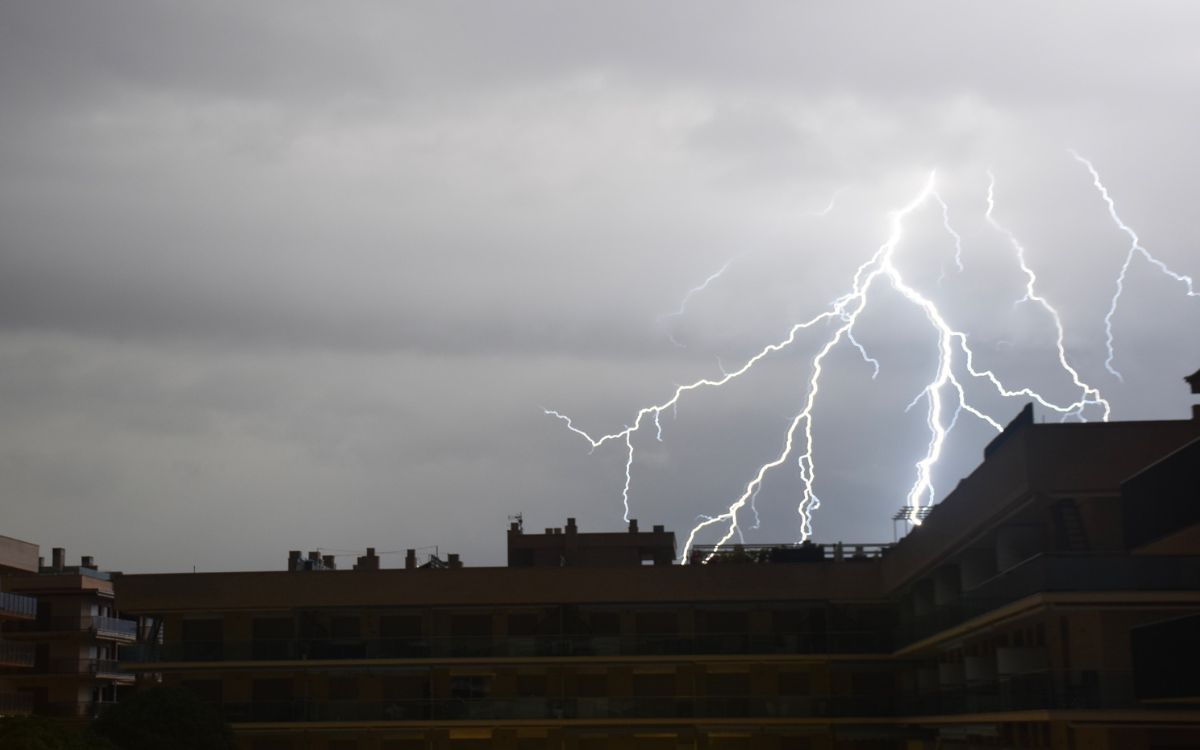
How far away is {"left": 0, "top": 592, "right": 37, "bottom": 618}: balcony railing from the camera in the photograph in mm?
62844

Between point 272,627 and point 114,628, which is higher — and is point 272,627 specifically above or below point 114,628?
below

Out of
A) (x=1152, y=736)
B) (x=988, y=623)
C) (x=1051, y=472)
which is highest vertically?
(x=1051, y=472)

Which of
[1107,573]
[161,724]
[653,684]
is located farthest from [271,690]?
[1107,573]

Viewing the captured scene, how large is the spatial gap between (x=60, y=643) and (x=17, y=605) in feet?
16.8

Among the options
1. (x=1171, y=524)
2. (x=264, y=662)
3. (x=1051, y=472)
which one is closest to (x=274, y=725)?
(x=264, y=662)

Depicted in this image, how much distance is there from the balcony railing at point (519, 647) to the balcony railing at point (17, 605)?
12.3m

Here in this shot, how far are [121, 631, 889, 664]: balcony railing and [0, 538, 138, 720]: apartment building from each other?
693 inches

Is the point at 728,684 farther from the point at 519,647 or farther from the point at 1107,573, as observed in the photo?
the point at 1107,573

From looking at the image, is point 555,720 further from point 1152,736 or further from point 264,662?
point 1152,736

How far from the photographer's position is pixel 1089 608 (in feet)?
102

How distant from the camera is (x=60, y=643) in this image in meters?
69.9

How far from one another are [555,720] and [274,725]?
9.37 meters

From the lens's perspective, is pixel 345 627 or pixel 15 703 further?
pixel 15 703

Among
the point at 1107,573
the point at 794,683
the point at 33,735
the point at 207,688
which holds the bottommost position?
the point at 33,735
